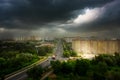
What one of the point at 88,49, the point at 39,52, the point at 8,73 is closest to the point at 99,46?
the point at 88,49

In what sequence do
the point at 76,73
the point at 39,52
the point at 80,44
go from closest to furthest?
1. the point at 76,73
2. the point at 39,52
3. the point at 80,44

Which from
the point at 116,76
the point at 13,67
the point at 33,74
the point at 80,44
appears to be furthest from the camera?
the point at 80,44

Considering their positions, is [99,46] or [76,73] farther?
[99,46]

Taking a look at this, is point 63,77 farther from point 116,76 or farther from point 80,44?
point 80,44

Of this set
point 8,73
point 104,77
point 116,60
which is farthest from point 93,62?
point 8,73

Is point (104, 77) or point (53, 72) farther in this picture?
point (53, 72)

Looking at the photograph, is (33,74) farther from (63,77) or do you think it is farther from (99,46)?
(99,46)

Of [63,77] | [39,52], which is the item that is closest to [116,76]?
[63,77]

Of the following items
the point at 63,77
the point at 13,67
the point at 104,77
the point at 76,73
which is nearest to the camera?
the point at 104,77

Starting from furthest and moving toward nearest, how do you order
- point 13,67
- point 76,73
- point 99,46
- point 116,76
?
1. point 99,46
2. point 13,67
3. point 76,73
4. point 116,76
